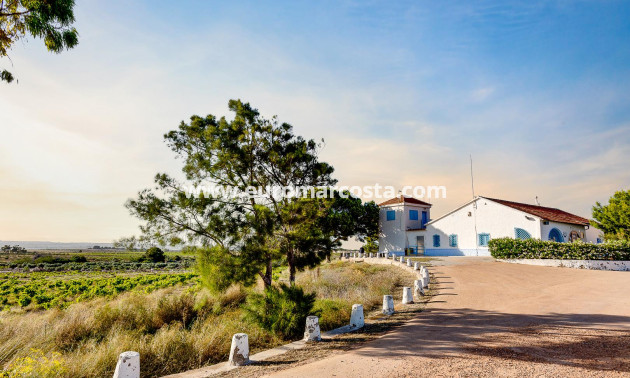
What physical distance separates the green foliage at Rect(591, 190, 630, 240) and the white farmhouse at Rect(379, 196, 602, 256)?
1.15m

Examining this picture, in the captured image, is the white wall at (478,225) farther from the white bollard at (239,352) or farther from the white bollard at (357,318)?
the white bollard at (239,352)

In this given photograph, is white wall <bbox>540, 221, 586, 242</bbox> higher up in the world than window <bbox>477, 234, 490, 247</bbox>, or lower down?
higher up

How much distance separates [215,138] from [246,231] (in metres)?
3.11

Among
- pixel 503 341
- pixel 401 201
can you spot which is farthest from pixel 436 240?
pixel 503 341

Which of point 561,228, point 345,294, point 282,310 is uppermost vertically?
point 561,228

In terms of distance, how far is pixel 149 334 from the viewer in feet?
32.8

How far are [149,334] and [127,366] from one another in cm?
589

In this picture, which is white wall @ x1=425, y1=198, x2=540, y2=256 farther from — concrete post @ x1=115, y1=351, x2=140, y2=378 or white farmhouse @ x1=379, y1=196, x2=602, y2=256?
concrete post @ x1=115, y1=351, x2=140, y2=378

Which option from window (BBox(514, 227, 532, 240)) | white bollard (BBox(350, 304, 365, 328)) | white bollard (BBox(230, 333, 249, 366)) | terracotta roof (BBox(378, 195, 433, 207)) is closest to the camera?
white bollard (BBox(230, 333, 249, 366))

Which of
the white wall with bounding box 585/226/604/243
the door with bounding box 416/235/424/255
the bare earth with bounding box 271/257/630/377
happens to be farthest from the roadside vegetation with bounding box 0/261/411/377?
the white wall with bounding box 585/226/604/243

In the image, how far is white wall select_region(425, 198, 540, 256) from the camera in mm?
27470

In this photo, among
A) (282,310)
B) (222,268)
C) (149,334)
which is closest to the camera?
(282,310)

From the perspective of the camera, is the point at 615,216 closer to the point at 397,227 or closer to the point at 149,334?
the point at 397,227

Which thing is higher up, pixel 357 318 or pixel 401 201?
pixel 401 201
